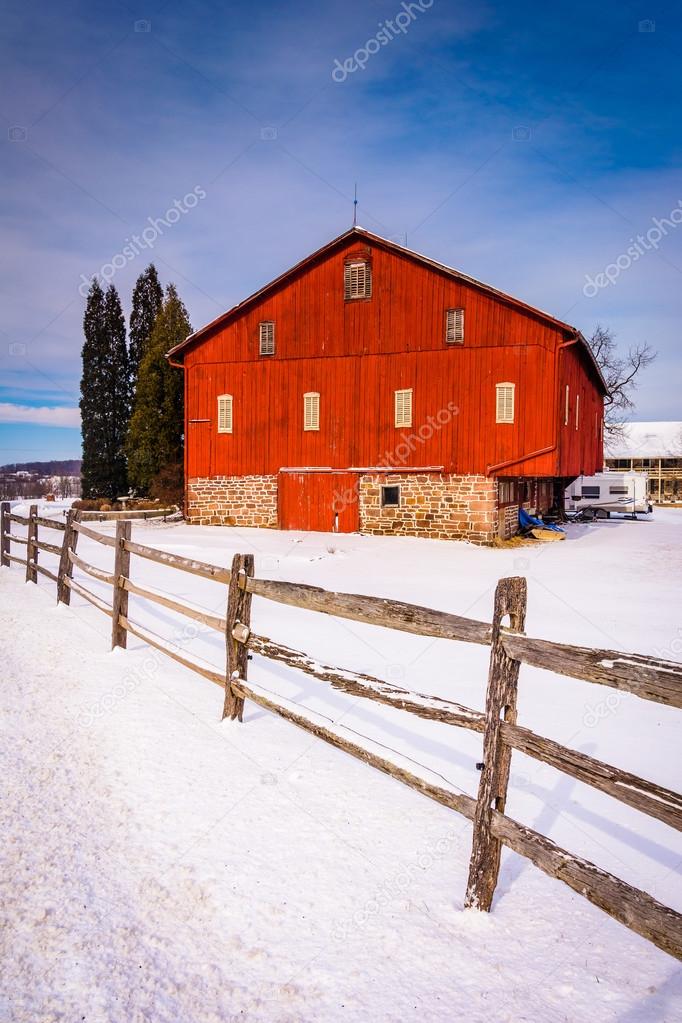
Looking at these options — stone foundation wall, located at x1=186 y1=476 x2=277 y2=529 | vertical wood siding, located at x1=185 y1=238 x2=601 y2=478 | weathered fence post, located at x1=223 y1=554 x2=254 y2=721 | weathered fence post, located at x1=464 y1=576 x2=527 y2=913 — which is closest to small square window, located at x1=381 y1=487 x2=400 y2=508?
vertical wood siding, located at x1=185 y1=238 x2=601 y2=478

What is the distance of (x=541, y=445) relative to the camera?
66.3ft

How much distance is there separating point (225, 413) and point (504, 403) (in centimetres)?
1041

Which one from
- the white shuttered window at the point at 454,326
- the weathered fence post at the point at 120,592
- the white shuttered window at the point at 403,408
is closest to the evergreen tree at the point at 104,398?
the white shuttered window at the point at 403,408

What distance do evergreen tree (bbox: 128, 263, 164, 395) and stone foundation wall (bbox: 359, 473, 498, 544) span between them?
81.1ft

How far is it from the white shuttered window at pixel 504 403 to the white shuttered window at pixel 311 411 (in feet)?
20.7

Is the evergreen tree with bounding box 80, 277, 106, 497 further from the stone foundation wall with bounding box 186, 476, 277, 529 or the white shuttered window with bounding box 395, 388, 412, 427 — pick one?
the white shuttered window with bounding box 395, 388, 412, 427

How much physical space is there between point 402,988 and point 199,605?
8.07 meters

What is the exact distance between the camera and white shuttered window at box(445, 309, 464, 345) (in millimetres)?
20703

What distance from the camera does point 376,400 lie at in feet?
71.5

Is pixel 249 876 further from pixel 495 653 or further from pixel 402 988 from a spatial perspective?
pixel 495 653

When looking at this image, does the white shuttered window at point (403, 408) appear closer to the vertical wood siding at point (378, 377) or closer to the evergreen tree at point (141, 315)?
the vertical wood siding at point (378, 377)

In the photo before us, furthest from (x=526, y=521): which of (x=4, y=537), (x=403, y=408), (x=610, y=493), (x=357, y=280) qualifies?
(x=4, y=537)

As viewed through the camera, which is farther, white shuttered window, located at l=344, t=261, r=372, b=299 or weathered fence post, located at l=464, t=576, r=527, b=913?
white shuttered window, located at l=344, t=261, r=372, b=299

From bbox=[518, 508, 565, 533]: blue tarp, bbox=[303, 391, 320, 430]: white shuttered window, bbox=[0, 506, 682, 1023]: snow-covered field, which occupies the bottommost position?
bbox=[0, 506, 682, 1023]: snow-covered field
